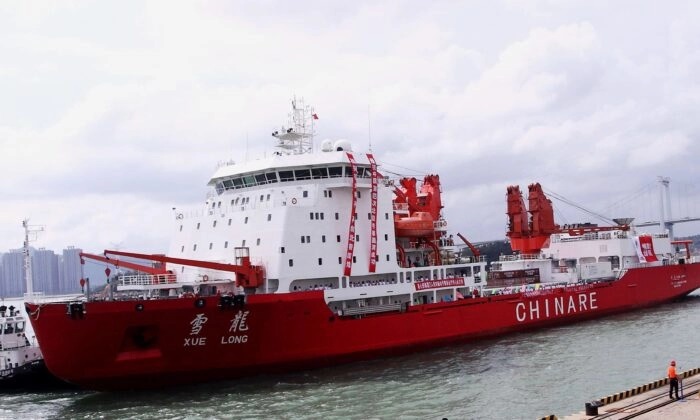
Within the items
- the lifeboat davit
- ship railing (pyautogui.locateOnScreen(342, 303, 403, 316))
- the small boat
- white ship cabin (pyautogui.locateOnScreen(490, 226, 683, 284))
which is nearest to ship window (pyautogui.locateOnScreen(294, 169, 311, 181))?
the lifeboat davit

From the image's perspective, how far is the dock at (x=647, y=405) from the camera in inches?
393

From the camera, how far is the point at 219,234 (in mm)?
19391

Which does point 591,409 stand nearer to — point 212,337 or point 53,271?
point 212,337

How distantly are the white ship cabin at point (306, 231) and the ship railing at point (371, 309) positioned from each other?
33 millimetres

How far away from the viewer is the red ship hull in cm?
1467

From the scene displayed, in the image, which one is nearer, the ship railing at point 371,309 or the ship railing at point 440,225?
the ship railing at point 371,309

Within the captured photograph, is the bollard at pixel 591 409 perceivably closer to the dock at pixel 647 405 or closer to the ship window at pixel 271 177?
the dock at pixel 647 405

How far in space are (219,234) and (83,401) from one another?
6096mm

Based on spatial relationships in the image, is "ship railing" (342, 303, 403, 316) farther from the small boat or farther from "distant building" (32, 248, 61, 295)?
"distant building" (32, 248, 61, 295)

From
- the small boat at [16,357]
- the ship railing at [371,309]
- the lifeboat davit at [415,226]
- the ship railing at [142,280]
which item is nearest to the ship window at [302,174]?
the lifeboat davit at [415,226]

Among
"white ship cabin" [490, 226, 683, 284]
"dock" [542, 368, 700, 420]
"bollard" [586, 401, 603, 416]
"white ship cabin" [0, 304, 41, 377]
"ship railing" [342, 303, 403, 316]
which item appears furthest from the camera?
"white ship cabin" [490, 226, 683, 284]

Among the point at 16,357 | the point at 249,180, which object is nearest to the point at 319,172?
the point at 249,180

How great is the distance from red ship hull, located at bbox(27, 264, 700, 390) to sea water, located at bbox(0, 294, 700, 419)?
1.30 ft

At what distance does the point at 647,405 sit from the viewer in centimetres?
1073
